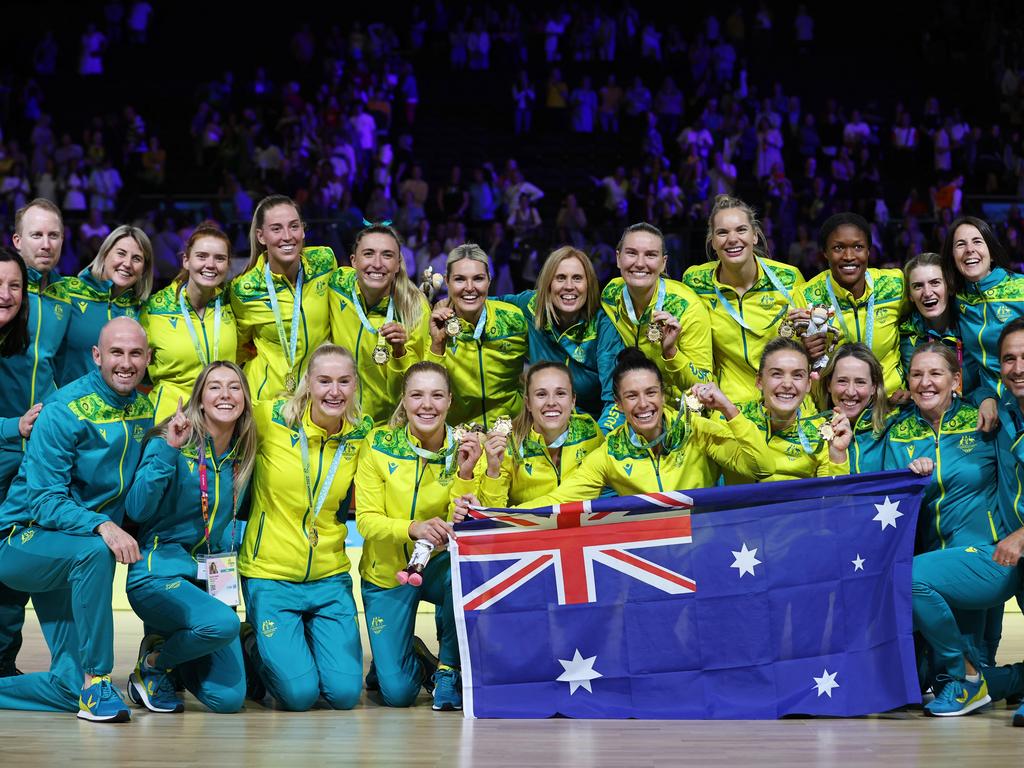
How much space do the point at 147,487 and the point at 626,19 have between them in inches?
513

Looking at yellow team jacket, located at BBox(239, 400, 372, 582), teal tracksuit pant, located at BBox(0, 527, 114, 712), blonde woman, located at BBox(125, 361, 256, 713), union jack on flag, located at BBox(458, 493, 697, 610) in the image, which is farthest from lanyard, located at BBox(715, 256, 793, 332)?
teal tracksuit pant, located at BBox(0, 527, 114, 712)

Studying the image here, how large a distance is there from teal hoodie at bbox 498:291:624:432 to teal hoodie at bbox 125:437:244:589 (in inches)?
59.9

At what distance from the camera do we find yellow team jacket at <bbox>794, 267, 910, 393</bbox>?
603 cm

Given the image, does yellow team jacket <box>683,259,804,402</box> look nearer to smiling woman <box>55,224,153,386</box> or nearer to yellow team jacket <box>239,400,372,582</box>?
yellow team jacket <box>239,400,372,582</box>

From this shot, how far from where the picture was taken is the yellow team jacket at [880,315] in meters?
6.03

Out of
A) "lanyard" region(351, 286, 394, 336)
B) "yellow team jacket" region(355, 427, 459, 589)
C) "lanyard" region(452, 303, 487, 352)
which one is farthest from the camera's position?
"lanyard" region(351, 286, 394, 336)

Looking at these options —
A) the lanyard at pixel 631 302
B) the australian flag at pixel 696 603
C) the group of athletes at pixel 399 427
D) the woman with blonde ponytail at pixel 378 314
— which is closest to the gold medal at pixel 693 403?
the group of athletes at pixel 399 427

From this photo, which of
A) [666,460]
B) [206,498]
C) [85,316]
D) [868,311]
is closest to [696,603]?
[666,460]

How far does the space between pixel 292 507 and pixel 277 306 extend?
1199 mm

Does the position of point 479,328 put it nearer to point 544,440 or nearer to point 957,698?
point 544,440

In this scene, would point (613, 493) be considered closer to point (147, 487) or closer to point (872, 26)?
point (147, 487)

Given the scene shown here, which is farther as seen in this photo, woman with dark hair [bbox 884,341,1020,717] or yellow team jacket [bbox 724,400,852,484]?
yellow team jacket [bbox 724,400,852,484]

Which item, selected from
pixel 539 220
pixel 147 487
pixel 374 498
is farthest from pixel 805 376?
pixel 539 220

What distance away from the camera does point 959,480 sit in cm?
520
